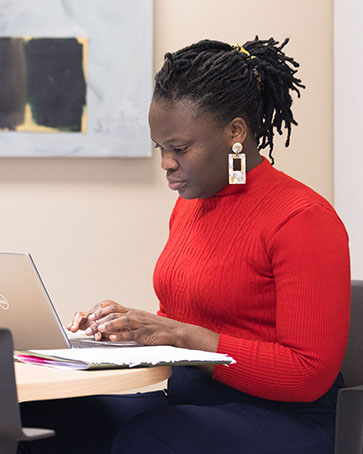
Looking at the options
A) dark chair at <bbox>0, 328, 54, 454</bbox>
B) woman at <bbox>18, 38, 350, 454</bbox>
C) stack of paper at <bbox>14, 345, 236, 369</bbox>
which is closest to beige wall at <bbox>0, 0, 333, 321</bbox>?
woman at <bbox>18, 38, 350, 454</bbox>

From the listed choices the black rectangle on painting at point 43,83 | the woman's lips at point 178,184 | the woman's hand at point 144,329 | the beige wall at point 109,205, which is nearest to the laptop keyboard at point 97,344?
the woman's hand at point 144,329

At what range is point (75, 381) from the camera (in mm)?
920

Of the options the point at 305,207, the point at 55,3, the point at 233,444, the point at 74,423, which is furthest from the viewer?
the point at 55,3

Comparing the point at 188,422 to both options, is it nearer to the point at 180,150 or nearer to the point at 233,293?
the point at 233,293

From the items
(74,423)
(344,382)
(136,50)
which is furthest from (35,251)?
(344,382)

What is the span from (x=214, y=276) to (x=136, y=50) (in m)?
1.31

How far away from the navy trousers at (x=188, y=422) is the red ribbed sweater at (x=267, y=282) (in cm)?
5

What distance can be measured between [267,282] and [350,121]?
1.23 meters

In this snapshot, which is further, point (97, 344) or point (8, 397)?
point (97, 344)

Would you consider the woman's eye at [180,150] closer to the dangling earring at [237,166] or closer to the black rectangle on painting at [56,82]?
the dangling earring at [237,166]

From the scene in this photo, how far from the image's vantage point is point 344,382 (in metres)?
1.43

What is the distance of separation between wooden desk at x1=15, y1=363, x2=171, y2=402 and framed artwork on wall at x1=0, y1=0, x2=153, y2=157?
1485 millimetres

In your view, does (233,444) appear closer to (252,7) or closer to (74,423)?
(74,423)

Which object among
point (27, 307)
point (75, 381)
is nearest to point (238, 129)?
point (27, 307)
